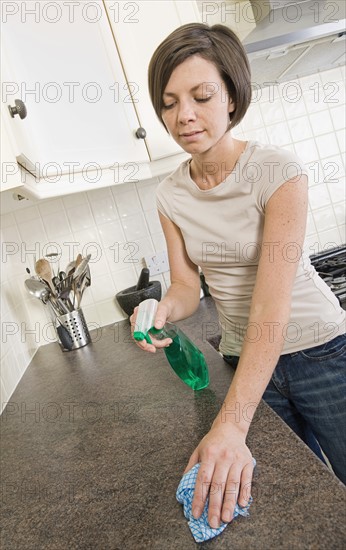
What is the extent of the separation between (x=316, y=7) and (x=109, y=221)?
3.33 ft

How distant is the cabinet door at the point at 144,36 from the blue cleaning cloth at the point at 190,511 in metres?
1.13

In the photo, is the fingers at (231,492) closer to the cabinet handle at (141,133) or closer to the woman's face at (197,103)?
the woman's face at (197,103)

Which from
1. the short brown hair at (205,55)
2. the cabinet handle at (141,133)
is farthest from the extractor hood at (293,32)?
the short brown hair at (205,55)

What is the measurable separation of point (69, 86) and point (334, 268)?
3.41 ft

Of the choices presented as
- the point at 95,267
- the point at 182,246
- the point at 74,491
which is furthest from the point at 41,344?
the point at 74,491

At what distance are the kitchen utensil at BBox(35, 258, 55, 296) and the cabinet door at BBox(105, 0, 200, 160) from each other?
0.52m

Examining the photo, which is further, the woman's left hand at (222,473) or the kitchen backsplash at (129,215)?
the kitchen backsplash at (129,215)

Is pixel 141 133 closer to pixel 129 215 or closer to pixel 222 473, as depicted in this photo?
pixel 129 215

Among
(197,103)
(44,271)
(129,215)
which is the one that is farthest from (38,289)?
(197,103)

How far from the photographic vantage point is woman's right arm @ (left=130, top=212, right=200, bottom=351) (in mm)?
870

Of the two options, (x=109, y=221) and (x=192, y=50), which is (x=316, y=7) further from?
(x=109, y=221)

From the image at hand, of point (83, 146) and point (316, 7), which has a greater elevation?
point (316, 7)

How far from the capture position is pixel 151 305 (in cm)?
76

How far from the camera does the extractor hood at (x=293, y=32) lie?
1283 mm
